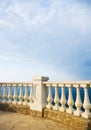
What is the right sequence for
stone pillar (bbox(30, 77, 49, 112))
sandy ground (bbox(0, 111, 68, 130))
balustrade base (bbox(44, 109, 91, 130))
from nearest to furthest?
balustrade base (bbox(44, 109, 91, 130))
sandy ground (bbox(0, 111, 68, 130))
stone pillar (bbox(30, 77, 49, 112))

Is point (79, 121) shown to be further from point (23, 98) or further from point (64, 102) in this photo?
point (23, 98)

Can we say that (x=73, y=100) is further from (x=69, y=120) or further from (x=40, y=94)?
(x=40, y=94)

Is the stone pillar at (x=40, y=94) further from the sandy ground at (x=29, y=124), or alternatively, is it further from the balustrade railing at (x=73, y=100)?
the sandy ground at (x=29, y=124)

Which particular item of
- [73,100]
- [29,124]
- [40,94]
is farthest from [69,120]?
[40,94]

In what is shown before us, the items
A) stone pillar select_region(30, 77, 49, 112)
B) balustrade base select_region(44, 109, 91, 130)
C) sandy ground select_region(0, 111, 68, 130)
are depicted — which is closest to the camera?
balustrade base select_region(44, 109, 91, 130)

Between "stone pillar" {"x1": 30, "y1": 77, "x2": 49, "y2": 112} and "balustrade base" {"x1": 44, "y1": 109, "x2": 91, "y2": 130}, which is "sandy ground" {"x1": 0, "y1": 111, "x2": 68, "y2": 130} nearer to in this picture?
"balustrade base" {"x1": 44, "y1": 109, "x2": 91, "y2": 130}

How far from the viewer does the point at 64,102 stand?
6.69m

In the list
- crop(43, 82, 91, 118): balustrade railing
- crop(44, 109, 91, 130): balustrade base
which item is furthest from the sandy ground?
crop(43, 82, 91, 118): balustrade railing

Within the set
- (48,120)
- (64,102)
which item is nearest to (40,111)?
(48,120)

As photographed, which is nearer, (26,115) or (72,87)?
(72,87)

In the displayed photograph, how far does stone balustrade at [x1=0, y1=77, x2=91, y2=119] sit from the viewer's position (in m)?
5.84

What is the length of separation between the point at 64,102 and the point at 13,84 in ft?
10.7

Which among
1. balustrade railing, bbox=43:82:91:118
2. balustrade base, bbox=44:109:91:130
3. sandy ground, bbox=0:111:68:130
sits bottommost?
sandy ground, bbox=0:111:68:130

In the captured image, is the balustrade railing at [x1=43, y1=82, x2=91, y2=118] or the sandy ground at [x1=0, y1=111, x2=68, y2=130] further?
the sandy ground at [x1=0, y1=111, x2=68, y2=130]
